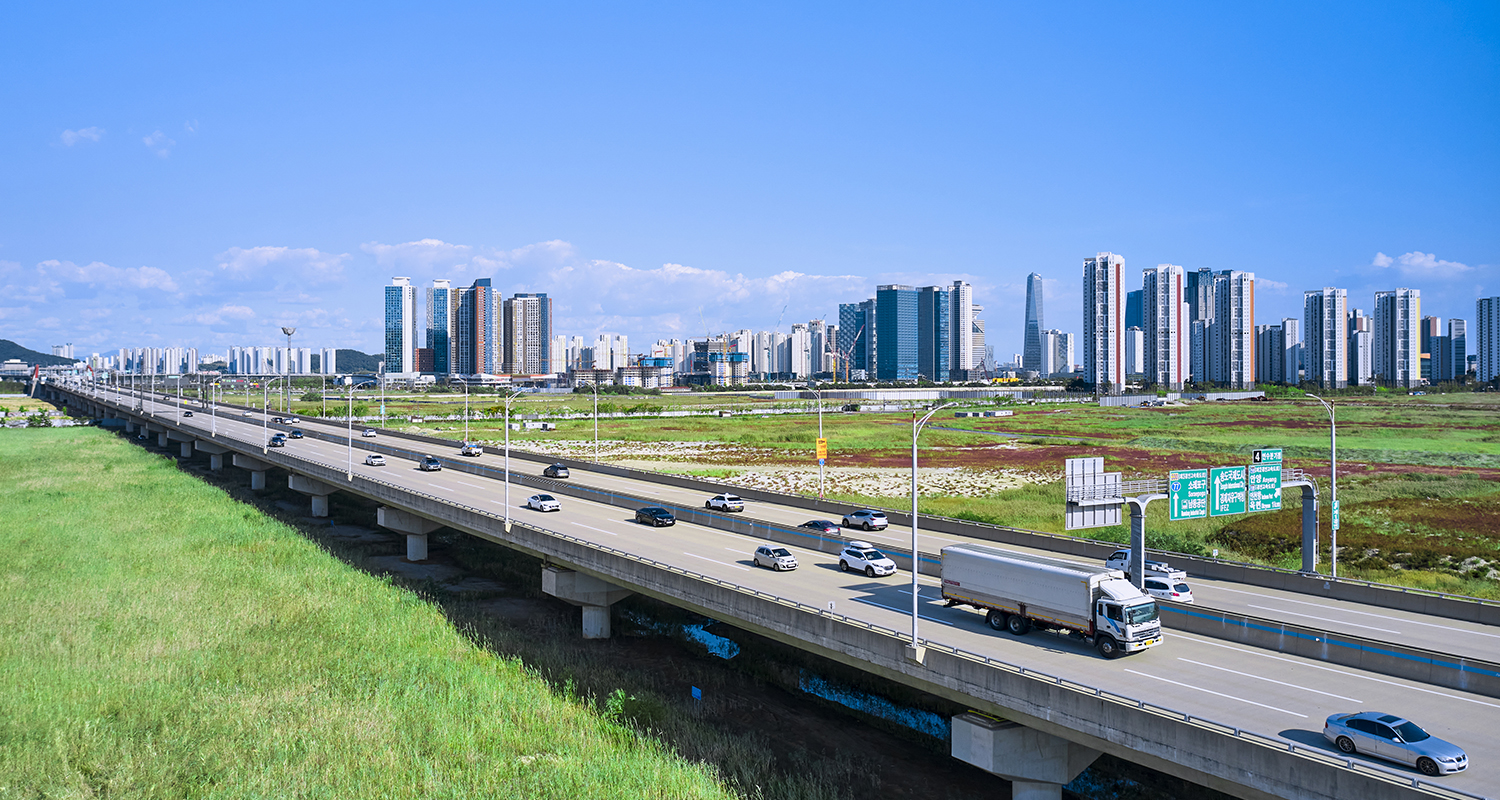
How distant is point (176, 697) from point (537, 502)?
22.8 meters

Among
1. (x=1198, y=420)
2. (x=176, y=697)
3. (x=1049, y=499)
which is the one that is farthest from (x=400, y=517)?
(x=1198, y=420)

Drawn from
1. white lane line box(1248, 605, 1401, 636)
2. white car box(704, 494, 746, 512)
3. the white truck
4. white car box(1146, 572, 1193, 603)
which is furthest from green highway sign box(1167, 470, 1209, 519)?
white car box(704, 494, 746, 512)

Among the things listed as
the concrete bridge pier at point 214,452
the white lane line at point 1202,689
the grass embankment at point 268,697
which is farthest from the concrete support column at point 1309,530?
the concrete bridge pier at point 214,452

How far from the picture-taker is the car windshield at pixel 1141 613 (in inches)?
935

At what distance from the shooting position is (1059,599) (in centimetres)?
2494

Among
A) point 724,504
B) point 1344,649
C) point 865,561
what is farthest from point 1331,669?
point 724,504

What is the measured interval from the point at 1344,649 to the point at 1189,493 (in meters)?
10.3

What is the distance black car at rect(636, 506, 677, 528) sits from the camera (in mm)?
46812

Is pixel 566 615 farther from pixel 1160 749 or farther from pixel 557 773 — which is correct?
pixel 1160 749

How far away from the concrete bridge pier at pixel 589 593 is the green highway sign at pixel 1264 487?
25.1m

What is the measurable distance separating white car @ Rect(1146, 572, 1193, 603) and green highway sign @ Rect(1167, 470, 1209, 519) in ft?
12.4

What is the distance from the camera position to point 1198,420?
498 feet

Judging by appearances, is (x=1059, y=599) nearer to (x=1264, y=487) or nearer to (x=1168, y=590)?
(x=1168, y=590)

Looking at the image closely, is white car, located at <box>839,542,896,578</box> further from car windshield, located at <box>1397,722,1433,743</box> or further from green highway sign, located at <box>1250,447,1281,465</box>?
car windshield, located at <box>1397,722,1433,743</box>
